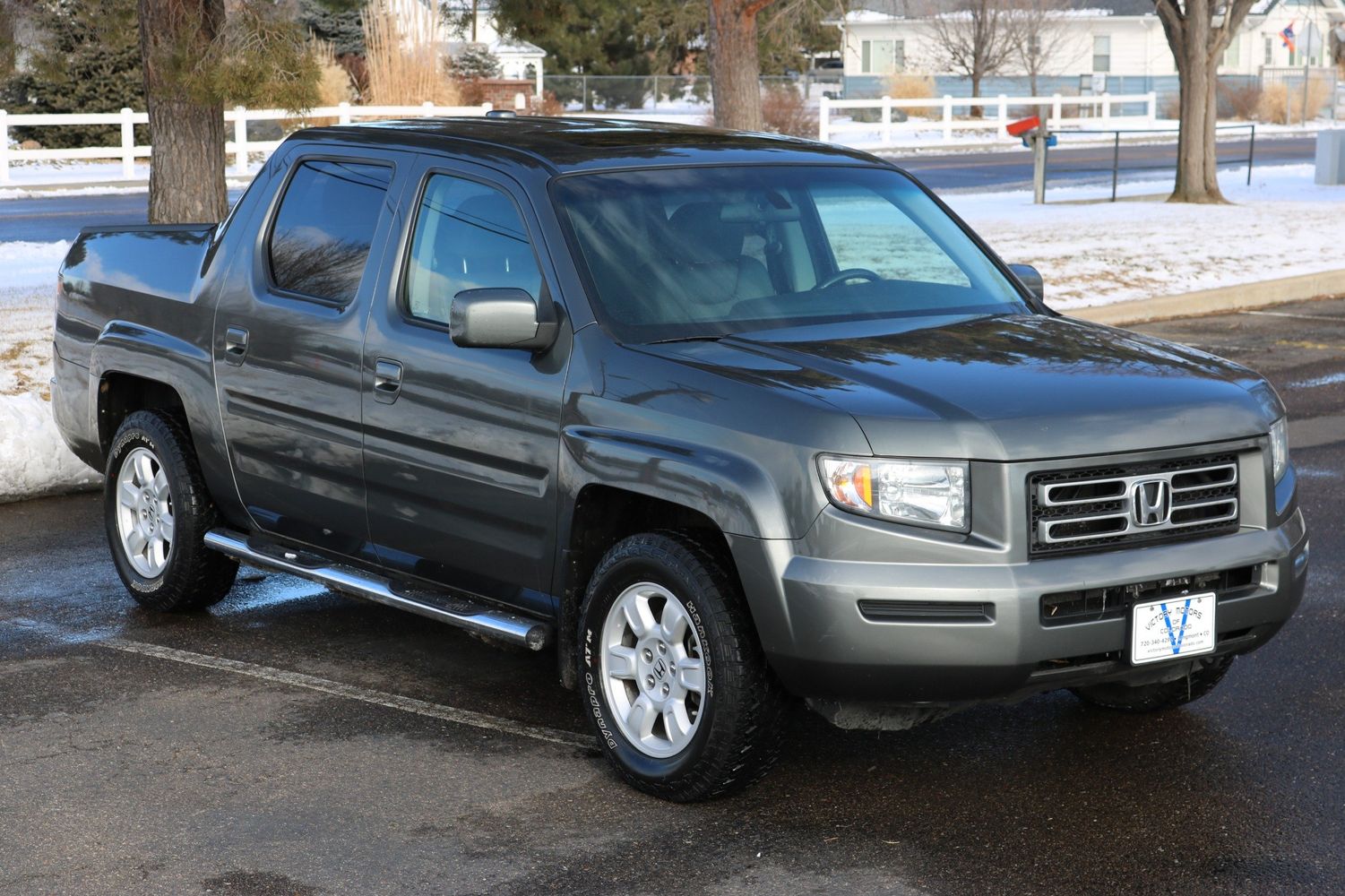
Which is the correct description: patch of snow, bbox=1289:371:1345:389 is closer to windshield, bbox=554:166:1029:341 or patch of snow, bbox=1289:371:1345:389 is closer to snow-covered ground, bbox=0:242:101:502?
windshield, bbox=554:166:1029:341

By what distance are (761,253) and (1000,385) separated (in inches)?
45.9

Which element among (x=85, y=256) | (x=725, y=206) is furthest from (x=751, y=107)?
(x=725, y=206)

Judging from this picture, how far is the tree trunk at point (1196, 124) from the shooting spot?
2427 centimetres

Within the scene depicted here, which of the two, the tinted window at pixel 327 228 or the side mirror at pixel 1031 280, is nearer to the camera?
the tinted window at pixel 327 228

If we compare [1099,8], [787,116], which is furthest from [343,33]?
[1099,8]

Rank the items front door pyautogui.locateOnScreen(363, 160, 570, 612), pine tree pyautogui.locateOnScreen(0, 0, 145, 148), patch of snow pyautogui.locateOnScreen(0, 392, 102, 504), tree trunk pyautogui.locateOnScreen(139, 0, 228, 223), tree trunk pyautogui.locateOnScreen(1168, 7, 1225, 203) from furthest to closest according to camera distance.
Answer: pine tree pyautogui.locateOnScreen(0, 0, 145, 148) → tree trunk pyautogui.locateOnScreen(1168, 7, 1225, 203) → tree trunk pyautogui.locateOnScreen(139, 0, 228, 223) → patch of snow pyautogui.locateOnScreen(0, 392, 102, 504) → front door pyautogui.locateOnScreen(363, 160, 570, 612)

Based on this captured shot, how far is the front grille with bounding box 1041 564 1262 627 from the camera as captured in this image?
4508mm

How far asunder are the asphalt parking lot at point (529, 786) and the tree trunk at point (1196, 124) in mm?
18983

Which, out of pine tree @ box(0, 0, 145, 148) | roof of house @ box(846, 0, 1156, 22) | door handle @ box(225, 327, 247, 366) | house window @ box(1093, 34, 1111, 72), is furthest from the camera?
house window @ box(1093, 34, 1111, 72)

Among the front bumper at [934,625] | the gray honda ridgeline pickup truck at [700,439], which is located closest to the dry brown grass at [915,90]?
the gray honda ridgeline pickup truck at [700,439]

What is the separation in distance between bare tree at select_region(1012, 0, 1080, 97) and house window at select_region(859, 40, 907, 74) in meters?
5.98

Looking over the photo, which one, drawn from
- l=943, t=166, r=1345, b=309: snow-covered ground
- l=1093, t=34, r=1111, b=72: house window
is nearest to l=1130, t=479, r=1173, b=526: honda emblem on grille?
l=943, t=166, r=1345, b=309: snow-covered ground

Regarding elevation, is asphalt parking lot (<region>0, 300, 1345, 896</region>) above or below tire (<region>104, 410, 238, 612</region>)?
below

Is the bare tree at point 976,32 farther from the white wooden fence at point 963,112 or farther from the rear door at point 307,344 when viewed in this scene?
the rear door at point 307,344
